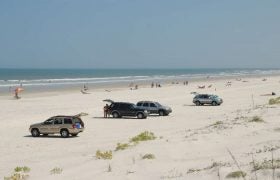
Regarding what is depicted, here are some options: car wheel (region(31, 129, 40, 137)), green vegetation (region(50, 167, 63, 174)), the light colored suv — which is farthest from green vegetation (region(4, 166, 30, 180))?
car wheel (region(31, 129, 40, 137))

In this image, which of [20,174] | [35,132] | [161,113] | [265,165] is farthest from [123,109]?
[265,165]

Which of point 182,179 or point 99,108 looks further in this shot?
point 99,108

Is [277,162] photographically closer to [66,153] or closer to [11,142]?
[66,153]

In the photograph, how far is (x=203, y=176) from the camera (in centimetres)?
1226

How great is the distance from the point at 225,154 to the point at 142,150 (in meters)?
3.50

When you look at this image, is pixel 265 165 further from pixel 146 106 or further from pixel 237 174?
pixel 146 106

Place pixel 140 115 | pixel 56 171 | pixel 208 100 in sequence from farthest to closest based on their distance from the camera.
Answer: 1. pixel 208 100
2. pixel 140 115
3. pixel 56 171

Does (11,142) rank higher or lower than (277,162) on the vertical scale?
lower

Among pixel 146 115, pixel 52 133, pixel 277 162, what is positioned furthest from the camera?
pixel 146 115

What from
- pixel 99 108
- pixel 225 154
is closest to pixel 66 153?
pixel 225 154

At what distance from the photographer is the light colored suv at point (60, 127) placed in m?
27.9

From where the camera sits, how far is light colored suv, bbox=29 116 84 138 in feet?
91.6

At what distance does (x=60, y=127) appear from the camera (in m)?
28.3

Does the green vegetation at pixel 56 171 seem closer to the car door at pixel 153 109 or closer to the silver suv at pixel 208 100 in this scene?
the car door at pixel 153 109
